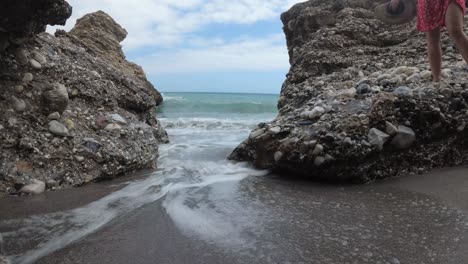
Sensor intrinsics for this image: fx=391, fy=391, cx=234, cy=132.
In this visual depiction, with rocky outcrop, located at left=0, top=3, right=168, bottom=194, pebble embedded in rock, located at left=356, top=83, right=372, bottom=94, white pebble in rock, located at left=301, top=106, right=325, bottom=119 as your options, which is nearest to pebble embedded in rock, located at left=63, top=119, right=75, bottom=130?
rocky outcrop, located at left=0, top=3, right=168, bottom=194

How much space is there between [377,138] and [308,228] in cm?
131

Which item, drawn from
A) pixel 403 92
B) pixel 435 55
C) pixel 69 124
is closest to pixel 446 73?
pixel 435 55

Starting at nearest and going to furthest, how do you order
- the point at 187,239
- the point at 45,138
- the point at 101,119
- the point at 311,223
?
the point at 187,239, the point at 311,223, the point at 45,138, the point at 101,119

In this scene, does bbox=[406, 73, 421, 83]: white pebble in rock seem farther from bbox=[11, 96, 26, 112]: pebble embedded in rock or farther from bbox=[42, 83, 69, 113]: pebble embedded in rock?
bbox=[11, 96, 26, 112]: pebble embedded in rock

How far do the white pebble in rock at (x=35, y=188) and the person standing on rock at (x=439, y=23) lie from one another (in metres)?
3.67

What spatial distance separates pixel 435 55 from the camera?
387 centimetres

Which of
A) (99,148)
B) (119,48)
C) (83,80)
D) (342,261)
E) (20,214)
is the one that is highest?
(119,48)

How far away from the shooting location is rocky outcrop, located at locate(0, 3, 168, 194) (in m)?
3.21

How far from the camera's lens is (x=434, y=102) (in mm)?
3400

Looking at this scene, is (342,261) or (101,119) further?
(101,119)

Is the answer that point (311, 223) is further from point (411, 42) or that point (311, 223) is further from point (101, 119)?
point (411, 42)

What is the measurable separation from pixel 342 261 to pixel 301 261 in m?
0.19

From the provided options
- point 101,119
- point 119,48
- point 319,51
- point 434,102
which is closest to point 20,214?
point 101,119

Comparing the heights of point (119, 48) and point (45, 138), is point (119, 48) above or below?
above
